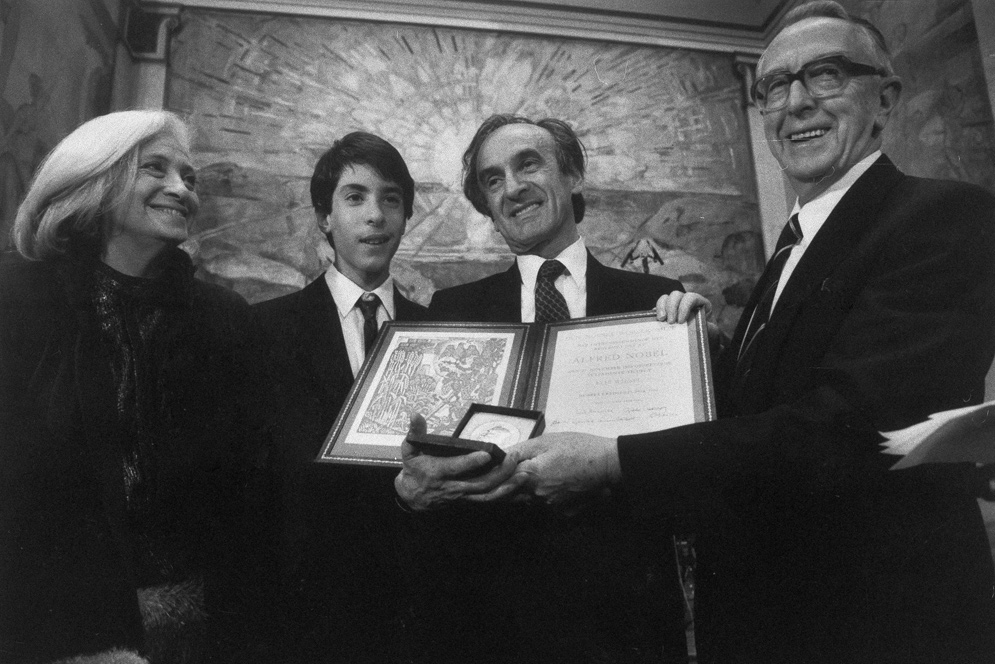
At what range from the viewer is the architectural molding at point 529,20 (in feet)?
10.3

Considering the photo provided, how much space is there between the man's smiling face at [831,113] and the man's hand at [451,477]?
1240mm

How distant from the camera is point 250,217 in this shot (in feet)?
10.0

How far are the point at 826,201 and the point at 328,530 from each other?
72.7 inches

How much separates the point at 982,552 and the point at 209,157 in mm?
3084

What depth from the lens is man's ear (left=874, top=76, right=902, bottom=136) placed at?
2.01 m

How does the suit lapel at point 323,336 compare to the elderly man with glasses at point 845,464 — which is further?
the suit lapel at point 323,336

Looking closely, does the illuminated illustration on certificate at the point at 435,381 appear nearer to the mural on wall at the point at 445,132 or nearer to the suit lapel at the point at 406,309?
the suit lapel at the point at 406,309

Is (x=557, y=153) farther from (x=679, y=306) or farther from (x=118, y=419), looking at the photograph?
(x=118, y=419)

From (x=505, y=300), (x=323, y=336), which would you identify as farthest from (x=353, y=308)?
(x=505, y=300)

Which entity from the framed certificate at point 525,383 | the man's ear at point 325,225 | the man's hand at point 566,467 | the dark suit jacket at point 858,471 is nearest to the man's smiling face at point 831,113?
the dark suit jacket at point 858,471

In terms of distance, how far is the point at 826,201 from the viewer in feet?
6.30

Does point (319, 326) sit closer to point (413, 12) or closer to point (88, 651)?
point (88, 651)

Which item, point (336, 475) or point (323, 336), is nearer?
point (336, 475)

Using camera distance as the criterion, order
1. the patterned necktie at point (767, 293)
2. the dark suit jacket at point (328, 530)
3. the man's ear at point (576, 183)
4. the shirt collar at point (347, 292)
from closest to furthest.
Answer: the patterned necktie at point (767, 293)
the dark suit jacket at point (328, 530)
the shirt collar at point (347, 292)
the man's ear at point (576, 183)
